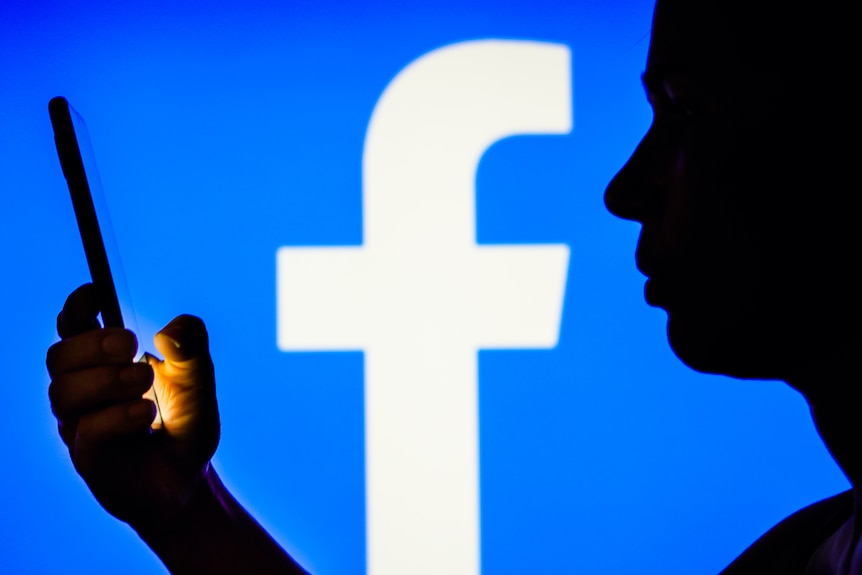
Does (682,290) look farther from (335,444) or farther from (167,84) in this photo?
(167,84)

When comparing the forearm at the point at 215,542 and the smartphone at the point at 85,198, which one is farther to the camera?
the forearm at the point at 215,542

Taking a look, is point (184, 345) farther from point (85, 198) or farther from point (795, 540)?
point (795, 540)

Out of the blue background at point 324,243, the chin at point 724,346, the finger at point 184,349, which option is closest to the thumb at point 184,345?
the finger at point 184,349

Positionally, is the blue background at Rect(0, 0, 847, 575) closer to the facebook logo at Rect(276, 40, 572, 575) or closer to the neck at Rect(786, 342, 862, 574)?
the facebook logo at Rect(276, 40, 572, 575)

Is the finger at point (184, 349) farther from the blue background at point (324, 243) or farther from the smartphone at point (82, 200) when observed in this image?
the blue background at point (324, 243)

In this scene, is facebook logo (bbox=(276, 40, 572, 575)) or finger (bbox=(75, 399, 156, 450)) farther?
facebook logo (bbox=(276, 40, 572, 575))

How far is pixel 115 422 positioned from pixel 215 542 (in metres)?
0.18

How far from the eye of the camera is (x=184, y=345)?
66 centimetres

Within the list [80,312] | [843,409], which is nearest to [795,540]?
[843,409]

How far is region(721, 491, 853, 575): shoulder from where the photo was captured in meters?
0.66

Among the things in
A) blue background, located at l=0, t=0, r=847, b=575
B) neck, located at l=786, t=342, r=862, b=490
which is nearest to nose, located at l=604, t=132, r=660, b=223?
neck, located at l=786, t=342, r=862, b=490

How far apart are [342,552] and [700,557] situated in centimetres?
52

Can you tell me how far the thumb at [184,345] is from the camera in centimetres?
65

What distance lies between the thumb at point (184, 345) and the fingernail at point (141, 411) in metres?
0.08
